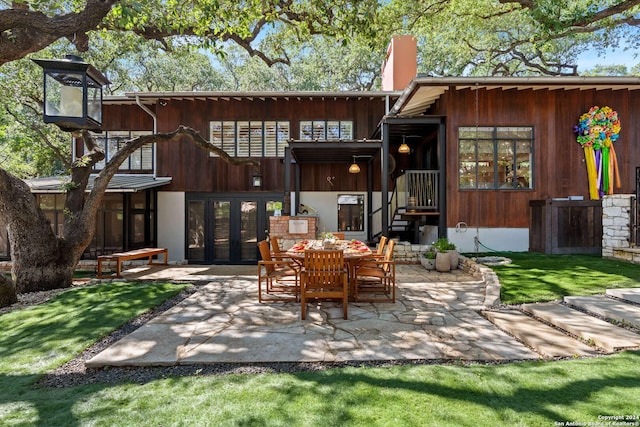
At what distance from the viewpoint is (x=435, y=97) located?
941 centimetres

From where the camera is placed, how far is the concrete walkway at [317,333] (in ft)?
10.8

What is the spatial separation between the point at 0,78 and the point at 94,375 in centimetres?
1460

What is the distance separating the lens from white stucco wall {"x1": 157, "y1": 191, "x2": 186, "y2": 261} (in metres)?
11.5

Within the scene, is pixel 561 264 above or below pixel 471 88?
below

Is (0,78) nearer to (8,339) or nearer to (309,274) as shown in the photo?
(8,339)

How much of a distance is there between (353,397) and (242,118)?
10728 mm

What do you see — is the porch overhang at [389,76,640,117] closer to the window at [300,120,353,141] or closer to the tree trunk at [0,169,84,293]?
the window at [300,120,353,141]

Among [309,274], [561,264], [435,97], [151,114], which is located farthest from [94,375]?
[151,114]

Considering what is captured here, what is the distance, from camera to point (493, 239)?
8898 mm

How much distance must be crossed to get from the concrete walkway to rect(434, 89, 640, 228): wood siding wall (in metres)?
3.58

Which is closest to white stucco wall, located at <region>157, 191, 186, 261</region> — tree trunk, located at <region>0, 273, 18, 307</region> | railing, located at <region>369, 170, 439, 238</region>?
tree trunk, located at <region>0, 273, 18, 307</region>

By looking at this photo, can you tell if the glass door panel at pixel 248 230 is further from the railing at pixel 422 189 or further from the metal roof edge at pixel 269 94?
the railing at pixel 422 189

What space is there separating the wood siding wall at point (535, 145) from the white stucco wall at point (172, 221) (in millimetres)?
8721

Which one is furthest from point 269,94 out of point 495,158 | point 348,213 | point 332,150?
point 495,158
